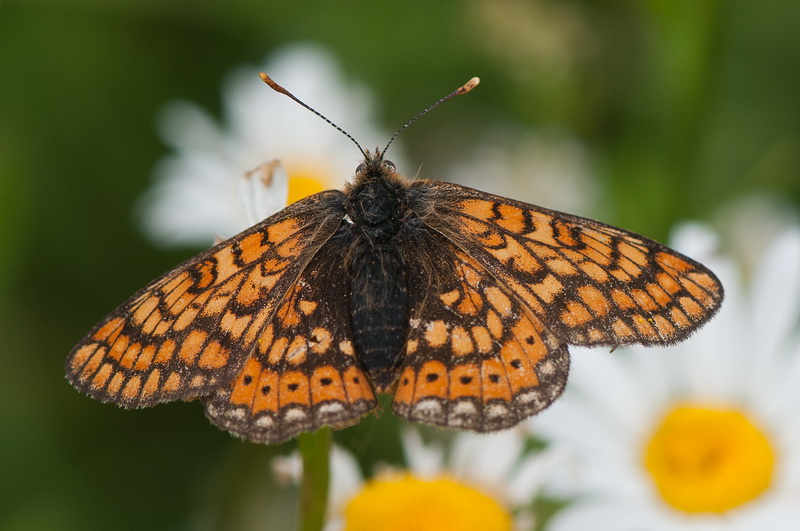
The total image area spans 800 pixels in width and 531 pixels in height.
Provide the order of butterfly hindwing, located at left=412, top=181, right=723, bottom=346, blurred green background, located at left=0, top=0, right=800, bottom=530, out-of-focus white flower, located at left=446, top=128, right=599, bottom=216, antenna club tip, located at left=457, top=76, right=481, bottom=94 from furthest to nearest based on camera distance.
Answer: out-of-focus white flower, located at left=446, top=128, right=599, bottom=216
blurred green background, located at left=0, top=0, right=800, bottom=530
antenna club tip, located at left=457, top=76, right=481, bottom=94
butterfly hindwing, located at left=412, top=181, right=723, bottom=346

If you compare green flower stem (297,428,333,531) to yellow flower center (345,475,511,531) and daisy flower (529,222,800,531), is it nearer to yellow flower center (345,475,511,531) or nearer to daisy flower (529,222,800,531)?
yellow flower center (345,475,511,531)

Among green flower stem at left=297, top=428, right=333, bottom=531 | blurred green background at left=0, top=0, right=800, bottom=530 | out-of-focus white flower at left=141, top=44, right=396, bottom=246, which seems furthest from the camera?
out-of-focus white flower at left=141, top=44, right=396, bottom=246

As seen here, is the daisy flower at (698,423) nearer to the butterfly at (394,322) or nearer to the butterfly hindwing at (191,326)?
the butterfly at (394,322)

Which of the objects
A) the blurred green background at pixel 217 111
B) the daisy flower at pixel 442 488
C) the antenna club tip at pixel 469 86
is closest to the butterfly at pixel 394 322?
the antenna club tip at pixel 469 86

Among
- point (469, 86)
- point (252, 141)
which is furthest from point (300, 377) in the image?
point (252, 141)

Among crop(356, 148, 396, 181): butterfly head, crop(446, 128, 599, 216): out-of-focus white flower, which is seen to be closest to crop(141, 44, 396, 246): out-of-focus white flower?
crop(446, 128, 599, 216): out-of-focus white flower

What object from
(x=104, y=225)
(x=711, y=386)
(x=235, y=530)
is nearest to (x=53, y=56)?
(x=104, y=225)
